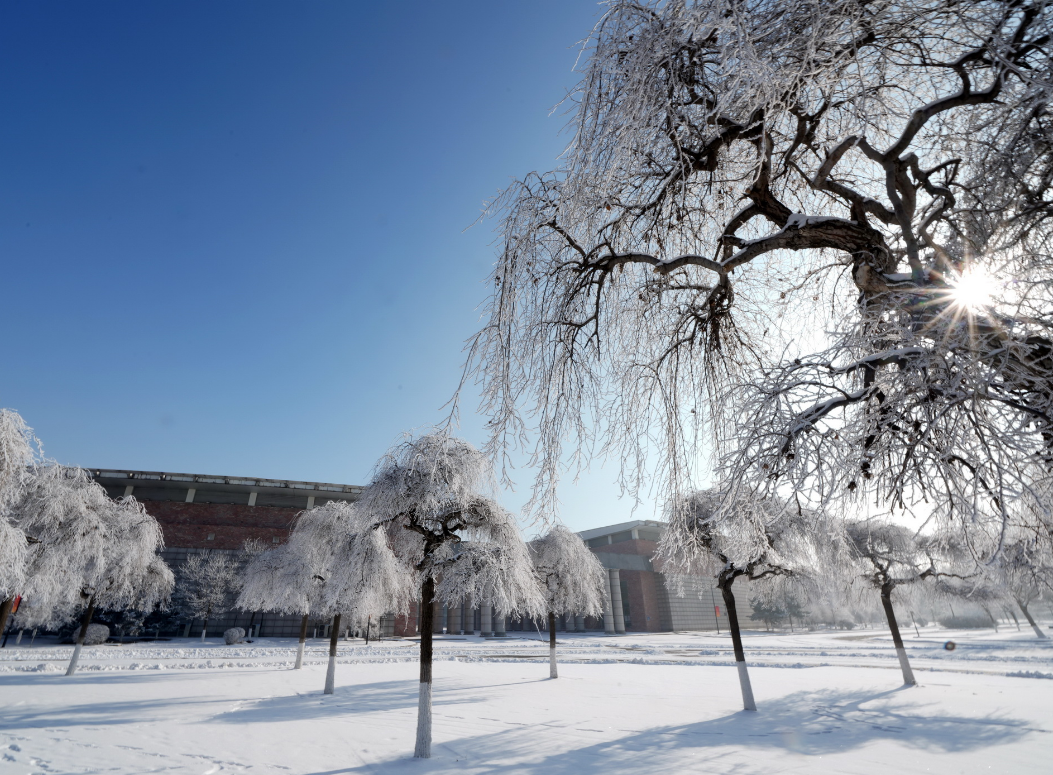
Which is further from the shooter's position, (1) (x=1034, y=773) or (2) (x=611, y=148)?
(1) (x=1034, y=773)

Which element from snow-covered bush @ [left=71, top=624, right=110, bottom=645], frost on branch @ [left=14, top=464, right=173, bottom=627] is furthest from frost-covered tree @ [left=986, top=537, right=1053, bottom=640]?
snow-covered bush @ [left=71, top=624, right=110, bottom=645]

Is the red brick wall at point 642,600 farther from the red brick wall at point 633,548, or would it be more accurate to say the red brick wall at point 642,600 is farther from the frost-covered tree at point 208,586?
the frost-covered tree at point 208,586

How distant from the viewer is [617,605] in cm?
4981

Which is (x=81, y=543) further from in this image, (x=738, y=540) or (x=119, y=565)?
(x=738, y=540)

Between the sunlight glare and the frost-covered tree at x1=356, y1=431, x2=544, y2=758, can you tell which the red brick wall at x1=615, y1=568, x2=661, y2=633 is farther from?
the sunlight glare

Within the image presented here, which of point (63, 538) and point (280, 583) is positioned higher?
point (63, 538)

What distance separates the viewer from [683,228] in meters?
4.07

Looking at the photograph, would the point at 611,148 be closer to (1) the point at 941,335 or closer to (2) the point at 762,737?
(1) the point at 941,335

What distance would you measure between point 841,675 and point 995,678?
13.7 feet

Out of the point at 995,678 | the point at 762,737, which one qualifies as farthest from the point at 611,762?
the point at 995,678

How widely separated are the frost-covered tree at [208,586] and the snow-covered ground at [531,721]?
655 inches

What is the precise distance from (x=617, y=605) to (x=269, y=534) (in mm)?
33028

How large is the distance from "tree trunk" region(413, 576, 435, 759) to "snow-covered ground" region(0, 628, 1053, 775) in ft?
0.76

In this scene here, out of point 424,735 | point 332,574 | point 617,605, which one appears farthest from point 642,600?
point 424,735
